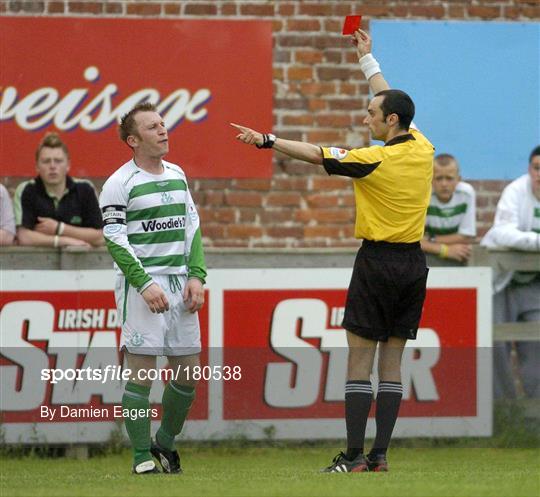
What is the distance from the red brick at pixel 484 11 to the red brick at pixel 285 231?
2.36m

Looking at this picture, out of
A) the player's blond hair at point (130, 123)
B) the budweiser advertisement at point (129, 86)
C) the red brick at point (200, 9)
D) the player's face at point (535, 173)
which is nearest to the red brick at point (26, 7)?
the budweiser advertisement at point (129, 86)

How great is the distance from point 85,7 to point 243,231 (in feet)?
7.39

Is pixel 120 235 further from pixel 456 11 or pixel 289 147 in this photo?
pixel 456 11

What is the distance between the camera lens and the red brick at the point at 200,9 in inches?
493

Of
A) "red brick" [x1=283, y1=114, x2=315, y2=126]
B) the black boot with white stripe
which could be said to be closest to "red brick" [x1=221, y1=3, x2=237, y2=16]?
"red brick" [x1=283, y1=114, x2=315, y2=126]

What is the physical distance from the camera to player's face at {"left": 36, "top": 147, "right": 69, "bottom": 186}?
1089cm

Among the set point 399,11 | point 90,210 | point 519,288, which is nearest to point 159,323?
point 90,210

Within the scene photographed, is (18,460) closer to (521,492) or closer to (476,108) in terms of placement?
(521,492)

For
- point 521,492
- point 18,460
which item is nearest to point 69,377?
point 18,460

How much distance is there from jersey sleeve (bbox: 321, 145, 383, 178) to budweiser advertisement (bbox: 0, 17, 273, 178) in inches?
188

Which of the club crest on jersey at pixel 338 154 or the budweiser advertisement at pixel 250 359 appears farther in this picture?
the budweiser advertisement at pixel 250 359

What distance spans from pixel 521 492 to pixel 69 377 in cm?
422

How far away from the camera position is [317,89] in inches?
500

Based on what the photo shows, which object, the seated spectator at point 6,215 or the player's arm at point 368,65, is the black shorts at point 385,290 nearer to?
the player's arm at point 368,65
